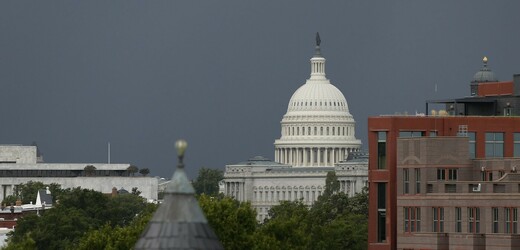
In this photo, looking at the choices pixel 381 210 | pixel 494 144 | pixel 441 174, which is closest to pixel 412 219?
pixel 441 174

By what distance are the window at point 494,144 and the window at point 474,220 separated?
15.4 metres

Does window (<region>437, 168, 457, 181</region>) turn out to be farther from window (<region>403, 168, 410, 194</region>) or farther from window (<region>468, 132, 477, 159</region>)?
window (<region>468, 132, 477, 159</region>)

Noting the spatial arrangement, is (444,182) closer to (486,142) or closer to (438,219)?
(438,219)

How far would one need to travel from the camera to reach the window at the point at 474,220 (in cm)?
10625

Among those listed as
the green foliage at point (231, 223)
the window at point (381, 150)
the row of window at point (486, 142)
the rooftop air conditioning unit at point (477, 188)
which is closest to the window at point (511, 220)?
the rooftop air conditioning unit at point (477, 188)

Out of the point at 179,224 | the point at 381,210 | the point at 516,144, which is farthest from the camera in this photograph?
the point at 516,144

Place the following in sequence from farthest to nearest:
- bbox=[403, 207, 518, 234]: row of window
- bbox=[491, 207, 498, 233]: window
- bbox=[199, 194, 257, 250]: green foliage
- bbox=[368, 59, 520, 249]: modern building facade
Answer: bbox=[199, 194, 257, 250]: green foliage < bbox=[368, 59, 520, 249]: modern building facade < bbox=[491, 207, 498, 233]: window < bbox=[403, 207, 518, 234]: row of window

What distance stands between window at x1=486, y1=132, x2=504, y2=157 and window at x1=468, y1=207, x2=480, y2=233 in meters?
15.4

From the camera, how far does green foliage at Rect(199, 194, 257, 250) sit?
105750mm

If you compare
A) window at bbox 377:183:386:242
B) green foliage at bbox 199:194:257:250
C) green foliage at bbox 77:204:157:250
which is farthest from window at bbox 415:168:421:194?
green foliage at bbox 77:204:157:250

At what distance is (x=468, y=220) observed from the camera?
351 feet

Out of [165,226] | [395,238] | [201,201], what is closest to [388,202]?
[395,238]

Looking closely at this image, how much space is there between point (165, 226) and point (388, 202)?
291 ft

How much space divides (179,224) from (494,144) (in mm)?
92361
